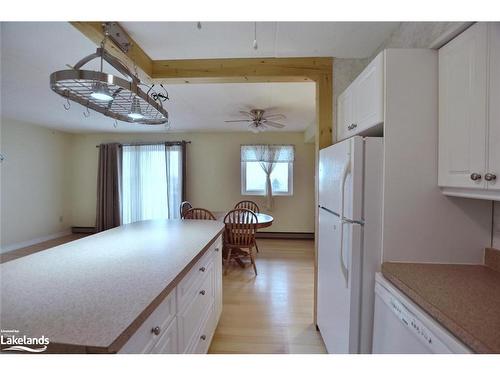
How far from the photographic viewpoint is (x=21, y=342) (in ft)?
2.12

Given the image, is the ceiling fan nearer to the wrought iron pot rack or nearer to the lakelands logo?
the wrought iron pot rack

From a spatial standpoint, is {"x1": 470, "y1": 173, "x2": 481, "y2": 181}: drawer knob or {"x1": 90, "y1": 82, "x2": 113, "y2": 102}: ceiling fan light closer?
{"x1": 470, "y1": 173, "x2": 481, "y2": 181}: drawer knob

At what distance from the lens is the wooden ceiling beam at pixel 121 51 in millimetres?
Result: 1313

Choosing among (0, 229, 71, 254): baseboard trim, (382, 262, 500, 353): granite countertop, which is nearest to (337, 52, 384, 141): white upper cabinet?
(382, 262, 500, 353): granite countertop

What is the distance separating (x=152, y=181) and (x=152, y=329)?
485 centimetres

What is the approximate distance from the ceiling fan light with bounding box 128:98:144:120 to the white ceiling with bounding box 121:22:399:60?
548 mm

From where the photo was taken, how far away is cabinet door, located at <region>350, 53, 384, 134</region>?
50.3 inches

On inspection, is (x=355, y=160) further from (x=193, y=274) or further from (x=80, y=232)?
(x=80, y=232)

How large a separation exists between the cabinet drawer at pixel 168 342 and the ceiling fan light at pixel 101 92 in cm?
112

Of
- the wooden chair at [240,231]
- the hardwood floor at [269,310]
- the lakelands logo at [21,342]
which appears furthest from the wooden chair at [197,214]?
the lakelands logo at [21,342]

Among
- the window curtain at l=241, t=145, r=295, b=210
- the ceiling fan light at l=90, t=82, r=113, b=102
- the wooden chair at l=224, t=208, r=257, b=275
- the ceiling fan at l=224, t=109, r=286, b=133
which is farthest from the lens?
the window curtain at l=241, t=145, r=295, b=210

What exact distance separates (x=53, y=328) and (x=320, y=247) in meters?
1.70

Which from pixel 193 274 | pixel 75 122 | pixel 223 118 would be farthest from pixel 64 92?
pixel 75 122

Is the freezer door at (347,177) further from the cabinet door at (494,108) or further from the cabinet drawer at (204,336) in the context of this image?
the cabinet drawer at (204,336)
